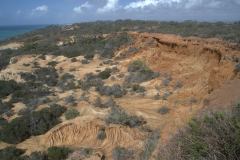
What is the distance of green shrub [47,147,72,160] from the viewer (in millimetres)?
9953

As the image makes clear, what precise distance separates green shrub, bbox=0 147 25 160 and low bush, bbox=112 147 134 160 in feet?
10.0

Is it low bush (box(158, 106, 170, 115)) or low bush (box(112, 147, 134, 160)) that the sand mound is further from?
low bush (box(158, 106, 170, 115))

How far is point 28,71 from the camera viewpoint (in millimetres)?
25047

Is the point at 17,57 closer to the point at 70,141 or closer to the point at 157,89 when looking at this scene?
the point at 157,89

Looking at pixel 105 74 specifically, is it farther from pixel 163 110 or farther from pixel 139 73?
pixel 163 110

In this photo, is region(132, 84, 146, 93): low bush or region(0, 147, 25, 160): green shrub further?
region(132, 84, 146, 93): low bush

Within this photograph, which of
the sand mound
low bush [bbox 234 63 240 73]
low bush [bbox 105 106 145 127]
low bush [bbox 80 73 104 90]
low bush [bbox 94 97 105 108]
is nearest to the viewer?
the sand mound

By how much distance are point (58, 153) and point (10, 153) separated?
5.81 feet

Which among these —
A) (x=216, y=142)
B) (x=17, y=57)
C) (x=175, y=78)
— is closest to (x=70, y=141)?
(x=216, y=142)

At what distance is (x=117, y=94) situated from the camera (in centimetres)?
1712

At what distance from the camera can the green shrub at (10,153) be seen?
34.2ft

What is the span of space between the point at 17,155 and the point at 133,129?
3.94 metres

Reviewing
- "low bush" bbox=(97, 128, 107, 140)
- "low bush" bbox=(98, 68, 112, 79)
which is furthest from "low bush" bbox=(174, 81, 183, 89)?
"low bush" bbox=(97, 128, 107, 140)

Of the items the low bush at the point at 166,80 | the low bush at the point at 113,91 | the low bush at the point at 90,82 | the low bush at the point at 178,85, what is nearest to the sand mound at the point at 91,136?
the low bush at the point at 113,91
